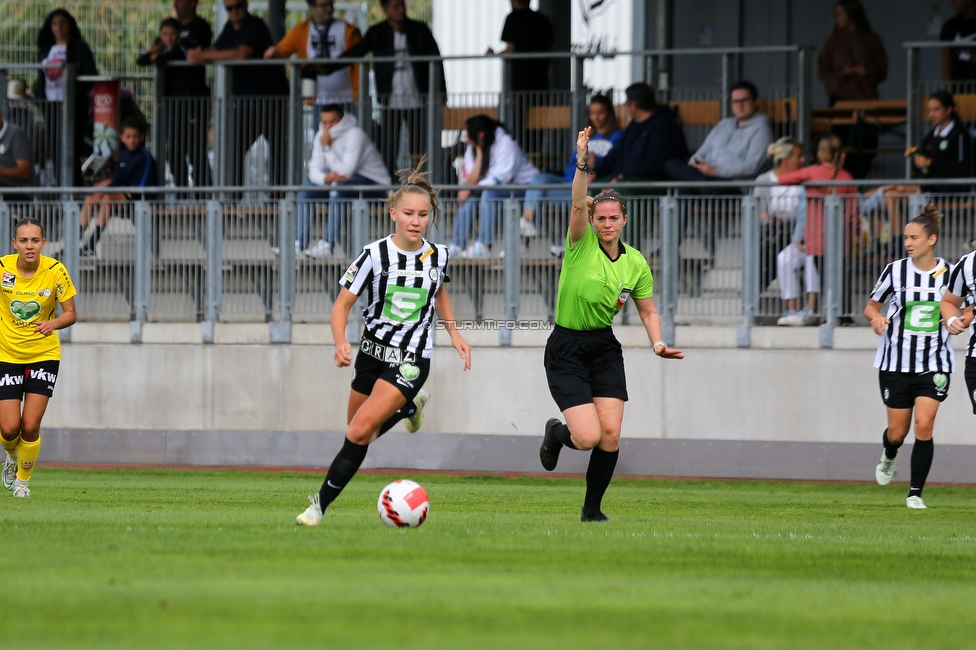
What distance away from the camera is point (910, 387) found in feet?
40.0

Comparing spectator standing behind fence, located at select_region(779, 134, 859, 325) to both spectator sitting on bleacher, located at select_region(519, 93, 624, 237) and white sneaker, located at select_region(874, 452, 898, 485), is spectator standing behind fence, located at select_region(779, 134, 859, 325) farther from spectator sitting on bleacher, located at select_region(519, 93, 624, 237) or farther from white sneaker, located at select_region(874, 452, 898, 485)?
white sneaker, located at select_region(874, 452, 898, 485)

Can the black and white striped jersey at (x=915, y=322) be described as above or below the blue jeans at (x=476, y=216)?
below

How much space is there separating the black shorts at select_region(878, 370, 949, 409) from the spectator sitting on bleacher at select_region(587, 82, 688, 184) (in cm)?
510

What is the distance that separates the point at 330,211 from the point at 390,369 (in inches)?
329

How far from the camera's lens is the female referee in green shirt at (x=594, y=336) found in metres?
9.45

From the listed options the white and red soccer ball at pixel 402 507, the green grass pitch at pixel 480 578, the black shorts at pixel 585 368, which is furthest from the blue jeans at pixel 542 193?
the white and red soccer ball at pixel 402 507

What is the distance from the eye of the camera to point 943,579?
723 centimetres

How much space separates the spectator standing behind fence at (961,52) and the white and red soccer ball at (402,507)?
448 inches

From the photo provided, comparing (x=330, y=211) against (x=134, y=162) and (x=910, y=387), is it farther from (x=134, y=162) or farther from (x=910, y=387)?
(x=910, y=387)

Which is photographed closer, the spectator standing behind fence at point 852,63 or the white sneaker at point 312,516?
the white sneaker at point 312,516

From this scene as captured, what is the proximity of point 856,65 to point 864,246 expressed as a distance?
4168 millimetres

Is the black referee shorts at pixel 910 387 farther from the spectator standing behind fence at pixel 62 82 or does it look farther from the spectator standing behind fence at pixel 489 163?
the spectator standing behind fence at pixel 62 82

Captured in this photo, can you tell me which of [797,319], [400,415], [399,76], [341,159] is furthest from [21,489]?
[399,76]

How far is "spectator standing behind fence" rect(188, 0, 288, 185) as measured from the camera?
761 inches
